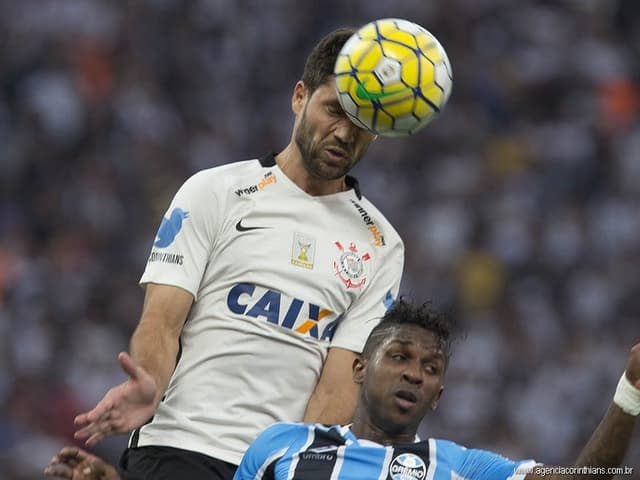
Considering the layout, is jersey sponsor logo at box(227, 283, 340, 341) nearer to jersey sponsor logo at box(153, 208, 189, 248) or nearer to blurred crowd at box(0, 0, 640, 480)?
jersey sponsor logo at box(153, 208, 189, 248)

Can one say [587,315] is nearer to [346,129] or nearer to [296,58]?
[296,58]

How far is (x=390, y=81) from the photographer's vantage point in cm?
505

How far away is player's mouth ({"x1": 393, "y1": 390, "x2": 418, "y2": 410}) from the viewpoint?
15.8ft

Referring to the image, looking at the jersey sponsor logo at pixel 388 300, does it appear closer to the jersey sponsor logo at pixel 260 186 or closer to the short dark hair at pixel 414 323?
the short dark hair at pixel 414 323

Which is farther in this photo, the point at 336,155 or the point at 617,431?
the point at 336,155

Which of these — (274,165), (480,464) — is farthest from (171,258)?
(480,464)

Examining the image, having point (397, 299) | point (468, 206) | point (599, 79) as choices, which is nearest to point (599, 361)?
point (468, 206)

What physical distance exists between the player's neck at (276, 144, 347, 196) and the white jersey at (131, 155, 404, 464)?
6 cm

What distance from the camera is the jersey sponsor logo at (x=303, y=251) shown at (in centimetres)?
528

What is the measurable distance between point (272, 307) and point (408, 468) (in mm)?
831

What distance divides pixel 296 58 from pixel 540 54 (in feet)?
8.73

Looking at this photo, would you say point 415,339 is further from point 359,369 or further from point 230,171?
point 230,171

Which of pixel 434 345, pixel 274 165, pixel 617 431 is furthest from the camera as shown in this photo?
pixel 274 165

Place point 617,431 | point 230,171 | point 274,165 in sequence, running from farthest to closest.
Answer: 1. point 274,165
2. point 230,171
3. point 617,431
